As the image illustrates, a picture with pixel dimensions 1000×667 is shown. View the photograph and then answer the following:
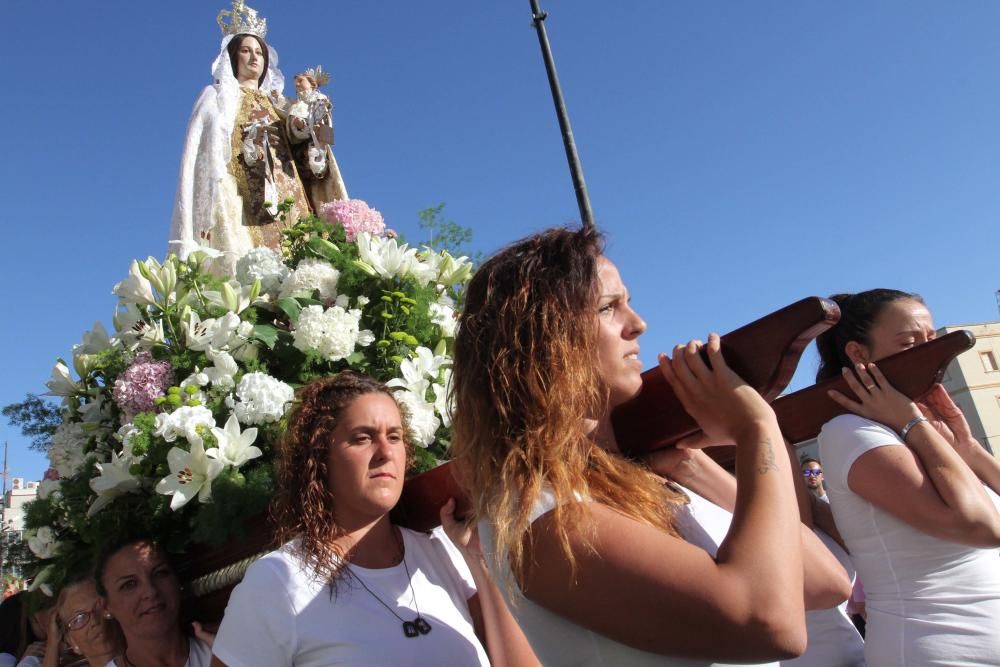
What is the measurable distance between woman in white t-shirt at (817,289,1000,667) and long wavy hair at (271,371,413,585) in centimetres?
137

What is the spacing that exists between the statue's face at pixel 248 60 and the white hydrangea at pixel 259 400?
4.42m

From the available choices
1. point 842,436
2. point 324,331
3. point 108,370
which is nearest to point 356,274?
point 324,331

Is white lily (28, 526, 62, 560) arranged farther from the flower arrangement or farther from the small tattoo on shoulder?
the small tattoo on shoulder

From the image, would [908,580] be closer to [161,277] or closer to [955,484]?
[955,484]

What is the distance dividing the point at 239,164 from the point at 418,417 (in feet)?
11.6

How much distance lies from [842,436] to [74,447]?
2700 mm

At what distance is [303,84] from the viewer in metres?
5.79

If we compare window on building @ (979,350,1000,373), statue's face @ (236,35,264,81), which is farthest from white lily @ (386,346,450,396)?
window on building @ (979,350,1000,373)

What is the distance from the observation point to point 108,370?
292 cm

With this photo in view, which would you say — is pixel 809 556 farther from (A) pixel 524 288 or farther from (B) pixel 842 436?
(A) pixel 524 288

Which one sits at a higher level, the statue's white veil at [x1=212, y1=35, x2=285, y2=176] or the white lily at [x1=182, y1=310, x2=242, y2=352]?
the statue's white veil at [x1=212, y1=35, x2=285, y2=176]

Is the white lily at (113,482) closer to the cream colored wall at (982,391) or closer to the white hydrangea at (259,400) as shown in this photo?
the white hydrangea at (259,400)

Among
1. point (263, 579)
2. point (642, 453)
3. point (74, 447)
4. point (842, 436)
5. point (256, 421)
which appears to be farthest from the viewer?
point (74, 447)

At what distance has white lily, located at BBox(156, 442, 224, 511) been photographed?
240 centimetres
